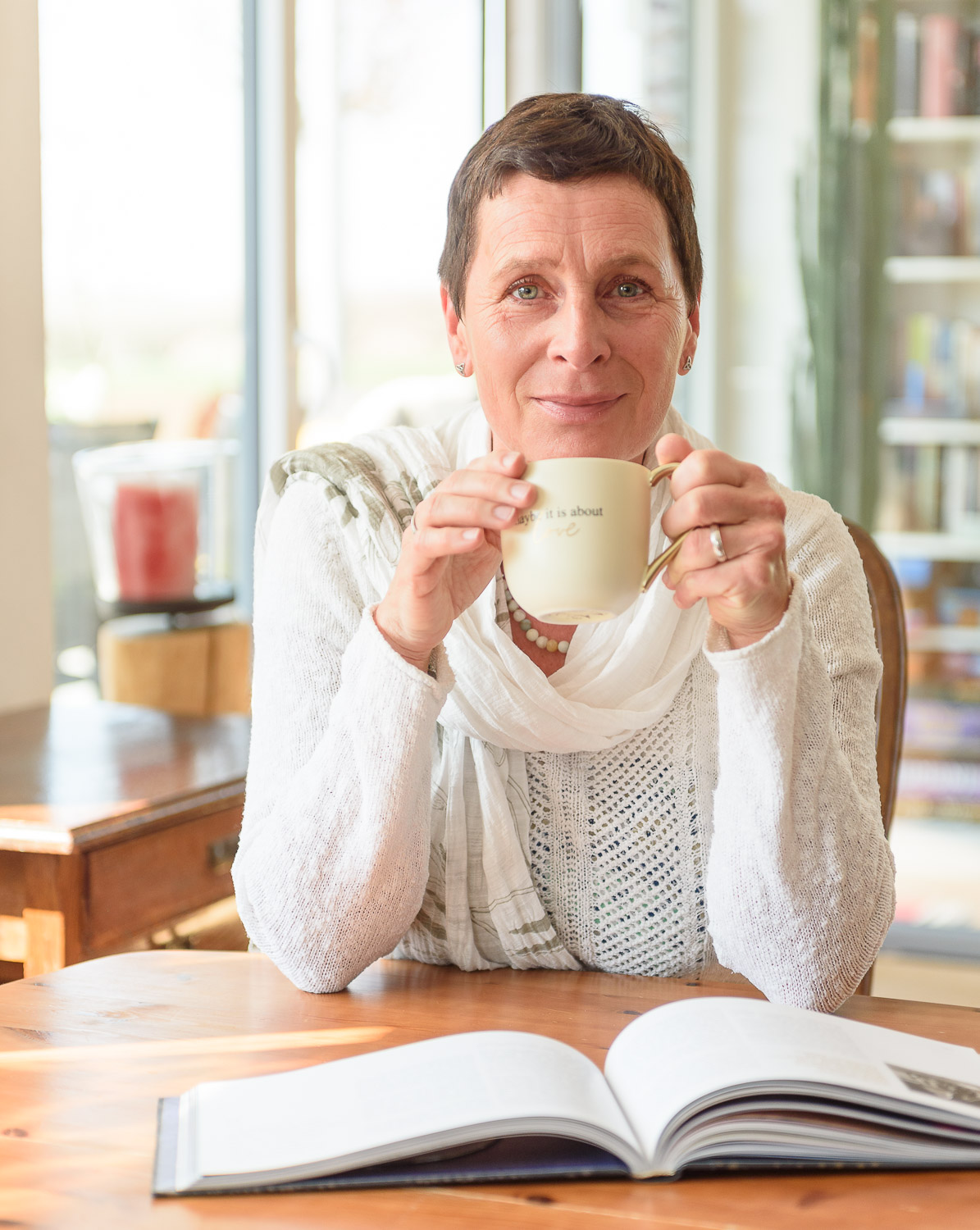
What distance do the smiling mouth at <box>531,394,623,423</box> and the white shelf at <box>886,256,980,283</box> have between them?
2094 mm

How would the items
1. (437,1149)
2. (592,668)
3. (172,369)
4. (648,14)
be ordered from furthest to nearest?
(648,14) → (172,369) → (592,668) → (437,1149)

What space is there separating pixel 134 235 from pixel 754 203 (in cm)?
144

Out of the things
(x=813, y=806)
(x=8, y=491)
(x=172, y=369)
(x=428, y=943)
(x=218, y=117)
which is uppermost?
(x=218, y=117)

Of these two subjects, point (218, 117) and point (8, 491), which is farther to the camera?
point (218, 117)

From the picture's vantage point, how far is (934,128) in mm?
2910

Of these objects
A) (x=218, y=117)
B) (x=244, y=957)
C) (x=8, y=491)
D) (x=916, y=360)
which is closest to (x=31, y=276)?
(x=8, y=491)

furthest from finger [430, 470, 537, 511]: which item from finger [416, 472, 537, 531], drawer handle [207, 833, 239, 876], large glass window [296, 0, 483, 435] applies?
large glass window [296, 0, 483, 435]

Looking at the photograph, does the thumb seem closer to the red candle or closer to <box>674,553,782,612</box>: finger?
<box>674,553,782,612</box>: finger

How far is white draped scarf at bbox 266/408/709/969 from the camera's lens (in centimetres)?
117

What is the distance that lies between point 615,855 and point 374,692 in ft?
1.04

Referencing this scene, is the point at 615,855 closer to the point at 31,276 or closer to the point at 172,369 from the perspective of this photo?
the point at 31,276

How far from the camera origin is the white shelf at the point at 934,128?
288 cm

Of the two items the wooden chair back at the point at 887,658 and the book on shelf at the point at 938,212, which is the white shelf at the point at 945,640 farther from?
the wooden chair back at the point at 887,658

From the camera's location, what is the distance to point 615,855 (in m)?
1.20
